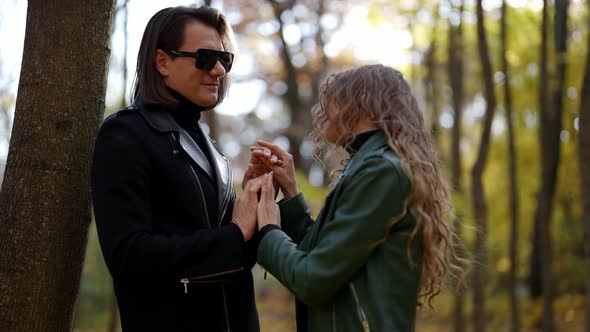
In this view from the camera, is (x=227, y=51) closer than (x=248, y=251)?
No

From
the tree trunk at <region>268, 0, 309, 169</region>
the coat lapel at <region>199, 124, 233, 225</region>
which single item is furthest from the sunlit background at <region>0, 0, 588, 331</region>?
the coat lapel at <region>199, 124, 233, 225</region>

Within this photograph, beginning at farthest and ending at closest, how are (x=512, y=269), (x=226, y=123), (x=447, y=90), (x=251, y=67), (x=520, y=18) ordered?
(x=226, y=123) < (x=447, y=90) < (x=251, y=67) < (x=520, y=18) < (x=512, y=269)

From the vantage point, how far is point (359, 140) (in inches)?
102

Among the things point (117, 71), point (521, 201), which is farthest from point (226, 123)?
point (117, 71)

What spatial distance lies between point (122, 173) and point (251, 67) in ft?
45.7

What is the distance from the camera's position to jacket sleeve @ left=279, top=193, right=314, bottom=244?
2992mm

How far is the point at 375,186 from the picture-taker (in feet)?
7.75

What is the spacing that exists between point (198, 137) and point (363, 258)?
99 centimetres

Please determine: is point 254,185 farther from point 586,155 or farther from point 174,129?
point 586,155

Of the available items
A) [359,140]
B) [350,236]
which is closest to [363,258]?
[350,236]

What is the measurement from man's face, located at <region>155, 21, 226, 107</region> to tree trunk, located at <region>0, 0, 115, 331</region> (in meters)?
0.39

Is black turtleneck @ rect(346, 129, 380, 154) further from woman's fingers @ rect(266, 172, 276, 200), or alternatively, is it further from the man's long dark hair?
the man's long dark hair

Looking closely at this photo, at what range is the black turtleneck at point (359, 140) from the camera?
257 cm

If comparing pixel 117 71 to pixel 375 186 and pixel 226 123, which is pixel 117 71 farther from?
pixel 226 123
